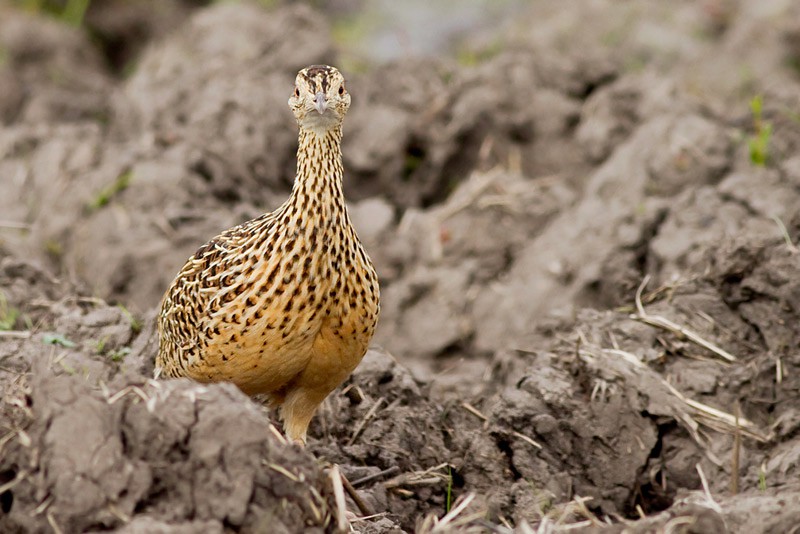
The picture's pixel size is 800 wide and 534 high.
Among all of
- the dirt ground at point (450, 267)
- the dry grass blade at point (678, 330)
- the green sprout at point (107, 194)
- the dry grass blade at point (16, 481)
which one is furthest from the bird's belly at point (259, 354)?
the green sprout at point (107, 194)

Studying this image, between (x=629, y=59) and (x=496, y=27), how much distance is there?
9.55 ft

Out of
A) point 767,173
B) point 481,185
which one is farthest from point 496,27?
point 767,173

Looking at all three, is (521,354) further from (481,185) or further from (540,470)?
(481,185)

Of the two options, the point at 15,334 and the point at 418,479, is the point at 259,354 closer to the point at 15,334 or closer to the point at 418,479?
the point at 418,479

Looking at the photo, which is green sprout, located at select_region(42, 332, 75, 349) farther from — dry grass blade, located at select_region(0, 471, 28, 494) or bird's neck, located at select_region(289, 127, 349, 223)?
dry grass blade, located at select_region(0, 471, 28, 494)

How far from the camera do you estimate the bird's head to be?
5.66 m

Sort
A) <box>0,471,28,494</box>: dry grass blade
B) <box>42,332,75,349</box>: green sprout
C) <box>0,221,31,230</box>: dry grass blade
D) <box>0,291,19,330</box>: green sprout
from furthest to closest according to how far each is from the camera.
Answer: <box>0,221,31,230</box>: dry grass blade < <box>0,291,19,330</box>: green sprout < <box>42,332,75,349</box>: green sprout < <box>0,471,28,494</box>: dry grass blade

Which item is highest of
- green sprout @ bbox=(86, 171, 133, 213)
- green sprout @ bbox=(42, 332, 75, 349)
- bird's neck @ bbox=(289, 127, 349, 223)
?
bird's neck @ bbox=(289, 127, 349, 223)

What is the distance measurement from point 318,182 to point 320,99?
0.33 metres

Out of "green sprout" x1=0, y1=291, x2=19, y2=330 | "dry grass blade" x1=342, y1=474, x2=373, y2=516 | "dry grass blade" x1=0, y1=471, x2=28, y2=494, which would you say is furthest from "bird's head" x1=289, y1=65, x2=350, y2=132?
"green sprout" x1=0, y1=291, x2=19, y2=330

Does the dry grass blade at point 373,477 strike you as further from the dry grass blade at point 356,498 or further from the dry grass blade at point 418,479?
the dry grass blade at point 356,498

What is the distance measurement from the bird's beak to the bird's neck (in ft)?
0.47

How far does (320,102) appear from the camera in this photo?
5.62 meters

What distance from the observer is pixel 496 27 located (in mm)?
14719
